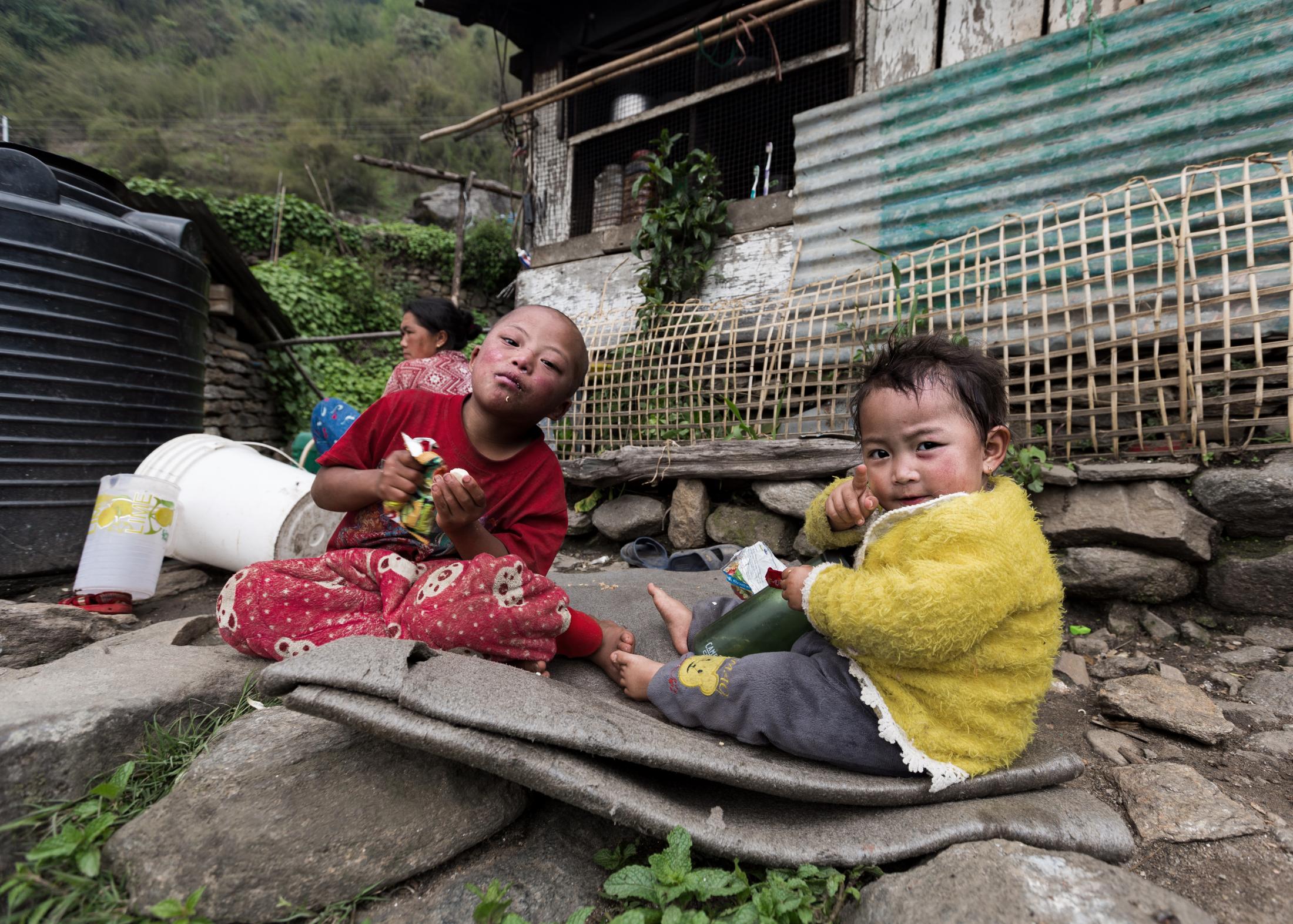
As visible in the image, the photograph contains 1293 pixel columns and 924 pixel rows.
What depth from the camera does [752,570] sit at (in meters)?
1.92

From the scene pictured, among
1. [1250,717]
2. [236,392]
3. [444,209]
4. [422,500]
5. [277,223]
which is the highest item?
[444,209]

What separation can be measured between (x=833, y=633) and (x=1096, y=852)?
62 cm

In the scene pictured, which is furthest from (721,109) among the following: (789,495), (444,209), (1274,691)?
(444,209)

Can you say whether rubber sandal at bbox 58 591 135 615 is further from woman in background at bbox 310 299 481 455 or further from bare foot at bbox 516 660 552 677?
bare foot at bbox 516 660 552 677

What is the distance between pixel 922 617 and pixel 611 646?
104 cm

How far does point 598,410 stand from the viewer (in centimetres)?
449

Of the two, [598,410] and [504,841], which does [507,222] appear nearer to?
[598,410]

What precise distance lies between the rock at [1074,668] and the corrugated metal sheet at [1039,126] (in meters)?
2.60

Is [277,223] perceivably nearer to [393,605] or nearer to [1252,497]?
[393,605]

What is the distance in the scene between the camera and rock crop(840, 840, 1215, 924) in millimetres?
894

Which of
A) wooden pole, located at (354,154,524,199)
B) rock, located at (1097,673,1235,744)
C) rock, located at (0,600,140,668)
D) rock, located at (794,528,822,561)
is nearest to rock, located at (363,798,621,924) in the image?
rock, located at (1097,673,1235,744)

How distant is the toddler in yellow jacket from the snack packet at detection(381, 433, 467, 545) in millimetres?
787

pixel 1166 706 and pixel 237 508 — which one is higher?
pixel 237 508

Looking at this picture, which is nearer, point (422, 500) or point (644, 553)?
point (422, 500)
